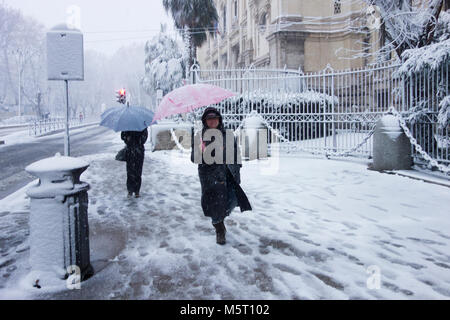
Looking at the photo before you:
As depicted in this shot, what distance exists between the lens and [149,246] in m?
4.64

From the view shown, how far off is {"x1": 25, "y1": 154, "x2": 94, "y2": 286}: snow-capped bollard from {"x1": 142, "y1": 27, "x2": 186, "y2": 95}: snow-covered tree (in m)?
26.5

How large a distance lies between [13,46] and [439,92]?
62.0 metres

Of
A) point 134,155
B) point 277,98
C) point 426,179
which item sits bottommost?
point 426,179

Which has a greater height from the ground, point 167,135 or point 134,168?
point 167,135

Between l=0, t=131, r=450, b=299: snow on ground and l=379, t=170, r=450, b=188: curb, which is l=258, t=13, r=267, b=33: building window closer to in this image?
l=379, t=170, r=450, b=188: curb

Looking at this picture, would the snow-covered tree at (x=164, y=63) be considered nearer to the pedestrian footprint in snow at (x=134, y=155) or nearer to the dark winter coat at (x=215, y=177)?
the pedestrian footprint in snow at (x=134, y=155)

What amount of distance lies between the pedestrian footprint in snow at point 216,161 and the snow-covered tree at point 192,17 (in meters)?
18.1

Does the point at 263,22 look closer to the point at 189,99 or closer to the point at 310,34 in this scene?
the point at 310,34

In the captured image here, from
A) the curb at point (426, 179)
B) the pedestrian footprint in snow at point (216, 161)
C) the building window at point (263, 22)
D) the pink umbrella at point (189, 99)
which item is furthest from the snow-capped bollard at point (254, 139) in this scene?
the building window at point (263, 22)

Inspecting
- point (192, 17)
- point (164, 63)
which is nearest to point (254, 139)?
point (192, 17)

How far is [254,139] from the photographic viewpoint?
12.2 m

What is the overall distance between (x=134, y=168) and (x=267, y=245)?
3597 mm

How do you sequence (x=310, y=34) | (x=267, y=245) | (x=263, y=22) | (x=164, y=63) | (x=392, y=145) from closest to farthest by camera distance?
(x=267, y=245)
(x=392, y=145)
(x=310, y=34)
(x=263, y=22)
(x=164, y=63)
